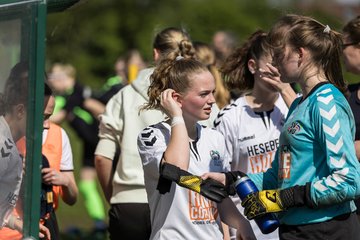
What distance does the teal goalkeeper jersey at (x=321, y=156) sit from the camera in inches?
170

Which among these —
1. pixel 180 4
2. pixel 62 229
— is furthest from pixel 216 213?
pixel 180 4

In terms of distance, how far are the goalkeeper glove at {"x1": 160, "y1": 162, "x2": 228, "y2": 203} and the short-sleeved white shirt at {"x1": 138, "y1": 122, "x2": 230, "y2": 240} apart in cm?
20

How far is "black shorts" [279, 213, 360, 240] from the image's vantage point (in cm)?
442

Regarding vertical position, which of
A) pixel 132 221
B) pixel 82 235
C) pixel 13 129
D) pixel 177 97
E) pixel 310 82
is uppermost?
pixel 310 82

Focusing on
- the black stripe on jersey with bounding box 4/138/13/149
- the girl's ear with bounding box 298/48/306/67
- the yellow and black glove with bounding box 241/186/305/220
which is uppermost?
the girl's ear with bounding box 298/48/306/67

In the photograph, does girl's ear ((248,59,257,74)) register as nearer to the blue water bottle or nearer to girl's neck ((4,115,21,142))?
the blue water bottle

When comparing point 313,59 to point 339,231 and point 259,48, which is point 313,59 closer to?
point 339,231

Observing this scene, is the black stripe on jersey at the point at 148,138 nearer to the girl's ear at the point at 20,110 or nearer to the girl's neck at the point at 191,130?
the girl's neck at the point at 191,130

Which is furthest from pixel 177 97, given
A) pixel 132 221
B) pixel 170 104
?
pixel 132 221

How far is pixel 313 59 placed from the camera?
182 inches

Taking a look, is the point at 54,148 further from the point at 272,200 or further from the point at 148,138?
the point at 272,200

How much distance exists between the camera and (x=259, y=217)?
4523 mm

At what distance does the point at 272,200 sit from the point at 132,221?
2.18 meters

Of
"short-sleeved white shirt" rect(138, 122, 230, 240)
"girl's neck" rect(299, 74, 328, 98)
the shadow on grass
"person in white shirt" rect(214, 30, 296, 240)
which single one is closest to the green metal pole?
"short-sleeved white shirt" rect(138, 122, 230, 240)
